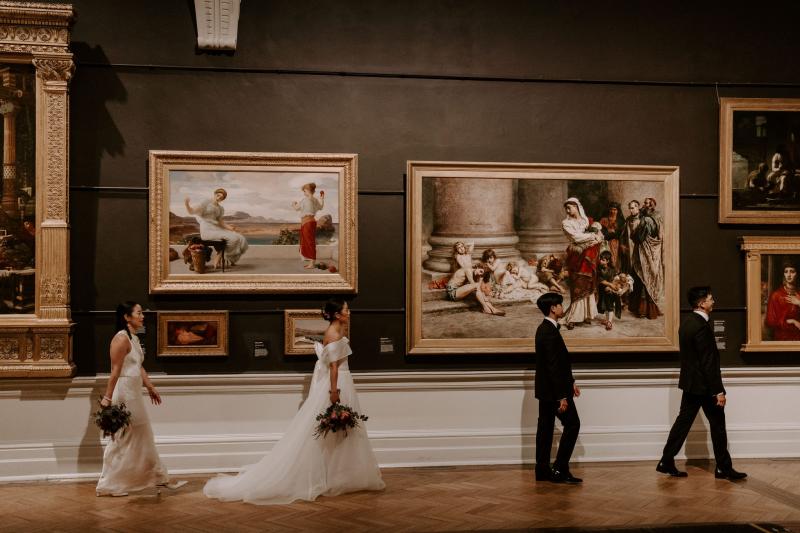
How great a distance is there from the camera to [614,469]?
7.34 metres

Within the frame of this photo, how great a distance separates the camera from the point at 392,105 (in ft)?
24.7

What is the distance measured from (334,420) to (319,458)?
34cm

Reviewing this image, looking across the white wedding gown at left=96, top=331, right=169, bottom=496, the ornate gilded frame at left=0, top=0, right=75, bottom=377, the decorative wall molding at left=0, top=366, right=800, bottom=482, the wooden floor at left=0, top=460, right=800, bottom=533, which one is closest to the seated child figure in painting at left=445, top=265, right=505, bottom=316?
the decorative wall molding at left=0, top=366, right=800, bottom=482

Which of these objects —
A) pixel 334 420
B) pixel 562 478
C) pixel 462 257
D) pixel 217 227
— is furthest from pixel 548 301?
pixel 217 227

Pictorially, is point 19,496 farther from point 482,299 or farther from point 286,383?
point 482,299

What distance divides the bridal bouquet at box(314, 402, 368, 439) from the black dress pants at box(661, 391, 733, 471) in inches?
113

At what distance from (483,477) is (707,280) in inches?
117

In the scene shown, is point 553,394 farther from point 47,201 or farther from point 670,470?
point 47,201

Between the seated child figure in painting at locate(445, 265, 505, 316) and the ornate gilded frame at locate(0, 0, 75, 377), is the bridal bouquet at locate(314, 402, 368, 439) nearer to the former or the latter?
the seated child figure in painting at locate(445, 265, 505, 316)

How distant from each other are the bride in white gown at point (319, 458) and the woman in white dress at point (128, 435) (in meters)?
0.51

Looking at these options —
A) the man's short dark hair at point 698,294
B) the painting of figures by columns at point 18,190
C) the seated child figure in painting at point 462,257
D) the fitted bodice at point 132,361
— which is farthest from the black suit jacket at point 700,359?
the painting of figures by columns at point 18,190

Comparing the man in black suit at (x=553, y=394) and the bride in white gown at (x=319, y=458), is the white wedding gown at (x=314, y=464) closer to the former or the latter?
the bride in white gown at (x=319, y=458)

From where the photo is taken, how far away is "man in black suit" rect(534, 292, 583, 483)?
6.81m

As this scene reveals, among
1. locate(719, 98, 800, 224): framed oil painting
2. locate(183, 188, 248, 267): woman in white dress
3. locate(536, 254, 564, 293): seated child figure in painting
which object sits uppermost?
locate(719, 98, 800, 224): framed oil painting
